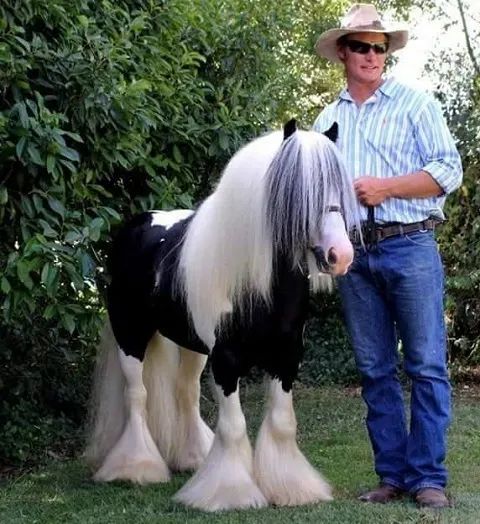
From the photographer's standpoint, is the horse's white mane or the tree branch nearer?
the horse's white mane

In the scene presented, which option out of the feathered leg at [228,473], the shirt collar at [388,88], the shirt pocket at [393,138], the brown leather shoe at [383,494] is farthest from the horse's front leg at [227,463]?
the shirt collar at [388,88]

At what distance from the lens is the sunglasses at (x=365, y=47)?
12.5 ft

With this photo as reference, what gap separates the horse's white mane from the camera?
3.45 metres

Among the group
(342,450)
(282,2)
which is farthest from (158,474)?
(282,2)

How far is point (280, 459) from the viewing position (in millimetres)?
4039

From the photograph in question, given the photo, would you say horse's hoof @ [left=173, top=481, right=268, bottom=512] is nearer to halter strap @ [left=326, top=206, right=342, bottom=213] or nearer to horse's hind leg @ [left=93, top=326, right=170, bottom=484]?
horse's hind leg @ [left=93, top=326, right=170, bottom=484]

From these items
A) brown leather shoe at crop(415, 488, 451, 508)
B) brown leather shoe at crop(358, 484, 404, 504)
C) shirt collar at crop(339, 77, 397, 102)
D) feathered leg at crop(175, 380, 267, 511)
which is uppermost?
shirt collar at crop(339, 77, 397, 102)

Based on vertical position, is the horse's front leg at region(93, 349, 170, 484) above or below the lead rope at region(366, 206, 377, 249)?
below

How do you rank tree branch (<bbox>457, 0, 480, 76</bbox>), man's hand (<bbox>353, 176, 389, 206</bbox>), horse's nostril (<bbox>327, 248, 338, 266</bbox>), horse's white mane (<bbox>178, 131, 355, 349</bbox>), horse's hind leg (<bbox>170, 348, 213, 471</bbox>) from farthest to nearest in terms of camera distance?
1. tree branch (<bbox>457, 0, 480, 76</bbox>)
2. horse's hind leg (<bbox>170, 348, 213, 471</bbox>)
3. man's hand (<bbox>353, 176, 389, 206</bbox>)
4. horse's white mane (<bbox>178, 131, 355, 349</bbox>)
5. horse's nostril (<bbox>327, 248, 338, 266</bbox>)

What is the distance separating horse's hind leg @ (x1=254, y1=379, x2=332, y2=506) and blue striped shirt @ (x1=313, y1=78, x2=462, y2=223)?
97 centimetres

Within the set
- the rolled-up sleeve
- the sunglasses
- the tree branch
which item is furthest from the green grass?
the tree branch

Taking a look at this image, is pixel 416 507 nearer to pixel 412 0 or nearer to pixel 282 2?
pixel 282 2

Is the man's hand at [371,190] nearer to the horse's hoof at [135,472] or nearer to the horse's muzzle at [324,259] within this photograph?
the horse's muzzle at [324,259]

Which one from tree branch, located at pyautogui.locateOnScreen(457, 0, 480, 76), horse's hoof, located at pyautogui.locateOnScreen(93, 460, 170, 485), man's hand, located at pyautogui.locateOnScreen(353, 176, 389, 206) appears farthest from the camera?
tree branch, located at pyautogui.locateOnScreen(457, 0, 480, 76)
